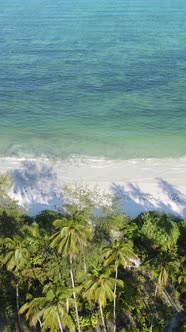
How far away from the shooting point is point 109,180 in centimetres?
5600

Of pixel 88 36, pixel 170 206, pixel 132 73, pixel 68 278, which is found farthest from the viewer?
pixel 88 36

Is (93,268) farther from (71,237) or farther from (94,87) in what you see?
(94,87)

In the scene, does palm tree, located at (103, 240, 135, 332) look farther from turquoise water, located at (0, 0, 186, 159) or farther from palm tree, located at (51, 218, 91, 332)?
turquoise water, located at (0, 0, 186, 159)

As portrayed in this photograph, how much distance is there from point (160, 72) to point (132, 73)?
6.82 meters

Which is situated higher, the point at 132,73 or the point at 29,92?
the point at 132,73

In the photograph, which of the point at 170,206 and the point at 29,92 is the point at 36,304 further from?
the point at 29,92

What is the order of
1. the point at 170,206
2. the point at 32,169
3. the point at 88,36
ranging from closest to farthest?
the point at 170,206, the point at 32,169, the point at 88,36

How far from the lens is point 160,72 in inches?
3676

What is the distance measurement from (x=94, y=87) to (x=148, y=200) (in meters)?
41.6

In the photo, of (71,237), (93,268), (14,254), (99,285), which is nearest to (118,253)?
(99,285)

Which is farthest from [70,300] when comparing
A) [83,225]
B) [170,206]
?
[170,206]

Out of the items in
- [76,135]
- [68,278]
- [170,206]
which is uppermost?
[76,135]

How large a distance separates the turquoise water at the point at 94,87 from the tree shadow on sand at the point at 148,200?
9.36 m

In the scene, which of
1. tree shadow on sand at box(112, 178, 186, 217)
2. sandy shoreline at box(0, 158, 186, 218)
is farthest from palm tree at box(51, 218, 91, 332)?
sandy shoreline at box(0, 158, 186, 218)
